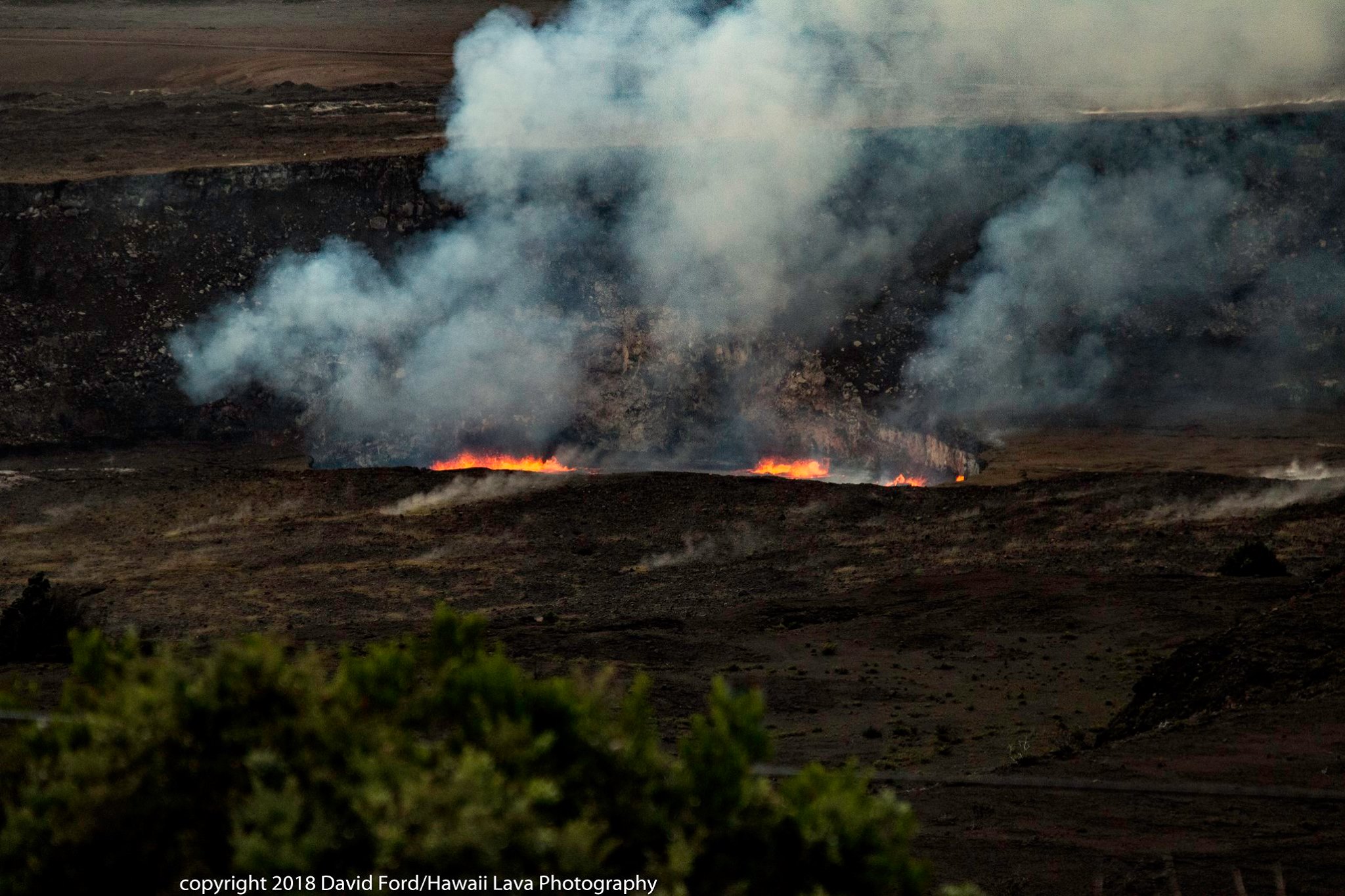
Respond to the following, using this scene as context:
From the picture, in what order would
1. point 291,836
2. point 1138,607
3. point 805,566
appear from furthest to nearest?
point 805,566, point 1138,607, point 291,836

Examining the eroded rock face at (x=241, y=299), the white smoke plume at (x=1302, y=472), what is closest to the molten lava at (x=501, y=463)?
the eroded rock face at (x=241, y=299)

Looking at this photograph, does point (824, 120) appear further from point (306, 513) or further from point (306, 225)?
point (306, 513)

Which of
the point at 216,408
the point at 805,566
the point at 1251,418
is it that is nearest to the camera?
the point at 805,566

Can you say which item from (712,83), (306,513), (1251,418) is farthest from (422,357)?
(1251,418)

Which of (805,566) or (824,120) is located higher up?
(824,120)

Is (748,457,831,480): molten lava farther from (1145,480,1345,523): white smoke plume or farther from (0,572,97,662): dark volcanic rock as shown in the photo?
(0,572,97,662): dark volcanic rock

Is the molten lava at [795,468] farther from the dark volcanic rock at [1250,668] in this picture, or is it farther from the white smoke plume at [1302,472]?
the dark volcanic rock at [1250,668]

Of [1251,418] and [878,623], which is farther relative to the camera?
[1251,418]

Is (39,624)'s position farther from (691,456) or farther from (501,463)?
(691,456)
